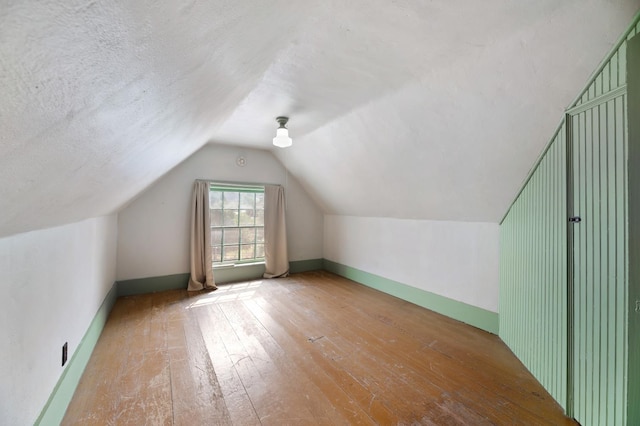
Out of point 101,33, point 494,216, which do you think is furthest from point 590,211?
point 101,33

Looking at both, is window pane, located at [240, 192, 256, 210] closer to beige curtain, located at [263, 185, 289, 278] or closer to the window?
the window

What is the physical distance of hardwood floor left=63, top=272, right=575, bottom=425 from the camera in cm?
164

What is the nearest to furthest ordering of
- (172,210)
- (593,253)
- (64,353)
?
(593,253)
(64,353)
(172,210)

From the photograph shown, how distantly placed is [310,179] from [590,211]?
142 inches

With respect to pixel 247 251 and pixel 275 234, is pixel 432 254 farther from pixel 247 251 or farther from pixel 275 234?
pixel 247 251

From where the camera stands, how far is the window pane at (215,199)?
450cm

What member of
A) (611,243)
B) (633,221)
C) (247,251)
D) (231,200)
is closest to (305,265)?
(247,251)

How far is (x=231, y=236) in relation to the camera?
15.3ft

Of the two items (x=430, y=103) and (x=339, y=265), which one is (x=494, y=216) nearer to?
(x=430, y=103)

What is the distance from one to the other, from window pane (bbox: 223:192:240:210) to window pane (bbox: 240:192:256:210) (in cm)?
7

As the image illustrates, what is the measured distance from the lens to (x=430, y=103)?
210 cm

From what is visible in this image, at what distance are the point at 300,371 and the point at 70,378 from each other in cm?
151

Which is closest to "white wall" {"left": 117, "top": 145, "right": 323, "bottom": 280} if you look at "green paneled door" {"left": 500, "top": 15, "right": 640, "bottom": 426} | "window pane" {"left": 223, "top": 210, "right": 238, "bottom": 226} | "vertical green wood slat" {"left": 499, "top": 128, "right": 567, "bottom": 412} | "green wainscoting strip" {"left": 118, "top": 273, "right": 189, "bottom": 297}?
"green wainscoting strip" {"left": 118, "top": 273, "right": 189, "bottom": 297}

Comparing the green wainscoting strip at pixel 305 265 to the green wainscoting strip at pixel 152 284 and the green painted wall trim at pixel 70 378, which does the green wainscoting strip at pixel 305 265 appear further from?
the green painted wall trim at pixel 70 378
